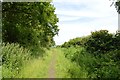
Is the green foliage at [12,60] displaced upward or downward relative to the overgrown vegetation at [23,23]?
downward

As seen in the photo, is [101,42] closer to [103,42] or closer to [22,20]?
[103,42]

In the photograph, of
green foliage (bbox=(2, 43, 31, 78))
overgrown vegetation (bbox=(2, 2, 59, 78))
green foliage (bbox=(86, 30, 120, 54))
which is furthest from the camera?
green foliage (bbox=(86, 30, 120, 54))

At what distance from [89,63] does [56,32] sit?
15.6 meters

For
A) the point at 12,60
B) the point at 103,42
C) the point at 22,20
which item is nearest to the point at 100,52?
the point at 103,42

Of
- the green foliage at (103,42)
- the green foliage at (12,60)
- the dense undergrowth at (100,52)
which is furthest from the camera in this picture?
the green foliage at (103,42)

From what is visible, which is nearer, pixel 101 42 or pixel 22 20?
pixel 22 20

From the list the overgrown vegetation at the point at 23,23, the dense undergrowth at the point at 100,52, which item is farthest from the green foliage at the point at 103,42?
the overgrown vegetation at the point at 23,23

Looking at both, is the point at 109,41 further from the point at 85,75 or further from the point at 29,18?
the point at 85,75

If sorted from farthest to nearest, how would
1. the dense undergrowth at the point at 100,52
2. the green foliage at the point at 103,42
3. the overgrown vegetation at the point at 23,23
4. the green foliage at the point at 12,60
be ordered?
1. the green foliage at the point at 103,42
2. the overgrown vegetation at the point at 23,23
3. the dense undergrowth at the point at 100,52
4. the green foliage at the point at 12,60

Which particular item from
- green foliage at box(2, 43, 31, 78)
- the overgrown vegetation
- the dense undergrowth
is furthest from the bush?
green foliage at box(2, 43, 31, 78)

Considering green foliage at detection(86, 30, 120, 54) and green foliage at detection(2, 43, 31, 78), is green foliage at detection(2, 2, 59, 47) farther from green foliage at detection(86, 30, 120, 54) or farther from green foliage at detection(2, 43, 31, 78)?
green foliage at detection(2, 43, 31, 78)

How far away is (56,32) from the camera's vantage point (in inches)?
1341

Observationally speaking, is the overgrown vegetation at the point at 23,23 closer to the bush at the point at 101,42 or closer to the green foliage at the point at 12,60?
the bush at the point at 101,42

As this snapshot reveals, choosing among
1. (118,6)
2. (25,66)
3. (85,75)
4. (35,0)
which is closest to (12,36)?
(35,0)
